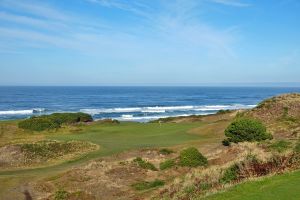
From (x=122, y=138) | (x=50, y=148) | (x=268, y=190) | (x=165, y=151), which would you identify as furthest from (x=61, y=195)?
(x=122, y=138)

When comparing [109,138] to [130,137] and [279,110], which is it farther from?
[279,110]

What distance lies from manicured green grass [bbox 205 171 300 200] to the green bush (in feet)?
37.3

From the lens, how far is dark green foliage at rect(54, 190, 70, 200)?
832 inches

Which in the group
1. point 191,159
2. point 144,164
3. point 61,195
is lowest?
point 61,195

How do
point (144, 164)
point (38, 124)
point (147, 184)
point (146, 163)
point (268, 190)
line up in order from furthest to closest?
point (38, 124) → point (146, 163) → point (144, 164) → point (147, 184) → point (268, 190)

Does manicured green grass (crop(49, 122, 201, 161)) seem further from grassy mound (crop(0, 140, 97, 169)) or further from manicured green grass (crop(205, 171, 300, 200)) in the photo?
manicured green grass (crop(205, 171, 300, 200))

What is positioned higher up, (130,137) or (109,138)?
(130,137)

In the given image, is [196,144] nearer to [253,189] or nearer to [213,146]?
[213,146]

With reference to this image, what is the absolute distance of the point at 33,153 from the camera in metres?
34.5

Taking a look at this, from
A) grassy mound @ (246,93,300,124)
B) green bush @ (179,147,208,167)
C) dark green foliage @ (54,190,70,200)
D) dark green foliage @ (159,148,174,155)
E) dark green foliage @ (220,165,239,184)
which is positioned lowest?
dark green foliage @ (54,190,70,200)

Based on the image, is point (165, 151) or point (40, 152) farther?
point (40, 152)

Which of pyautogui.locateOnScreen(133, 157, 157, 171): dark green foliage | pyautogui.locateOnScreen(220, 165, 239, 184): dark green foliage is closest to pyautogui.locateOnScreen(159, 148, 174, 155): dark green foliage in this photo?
pyautogui.locateOnScreen(133, 157, 157, 171): dark green foliage

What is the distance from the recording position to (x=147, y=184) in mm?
23344

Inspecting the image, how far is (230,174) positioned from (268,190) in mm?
6074
